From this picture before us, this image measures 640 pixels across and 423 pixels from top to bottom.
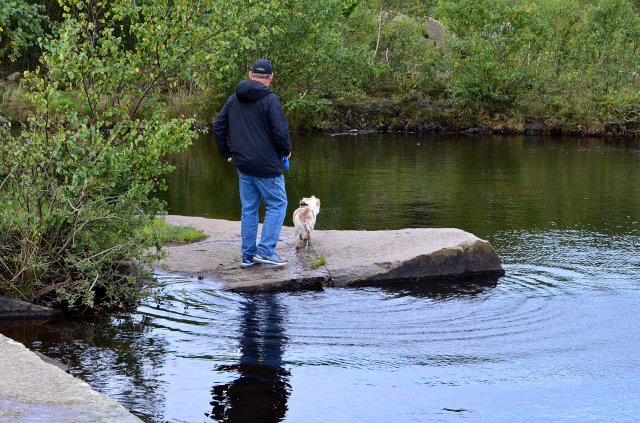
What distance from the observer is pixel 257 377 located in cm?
770

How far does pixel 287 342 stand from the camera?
874 centimetres

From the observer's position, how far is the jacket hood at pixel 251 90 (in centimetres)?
1070

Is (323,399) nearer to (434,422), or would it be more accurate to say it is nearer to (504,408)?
(434,422)

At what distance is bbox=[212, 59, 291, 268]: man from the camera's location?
10.7 m

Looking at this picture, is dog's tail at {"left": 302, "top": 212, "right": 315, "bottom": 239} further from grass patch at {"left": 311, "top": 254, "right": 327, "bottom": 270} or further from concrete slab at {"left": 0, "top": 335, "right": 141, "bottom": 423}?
concrete slab at {"left": 0, "top": 335, "right": 141, "bottom": 423}

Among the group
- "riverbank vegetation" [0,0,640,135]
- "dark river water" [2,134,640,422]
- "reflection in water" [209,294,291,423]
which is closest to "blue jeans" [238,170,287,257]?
"dark river water" [2,134,640,422]

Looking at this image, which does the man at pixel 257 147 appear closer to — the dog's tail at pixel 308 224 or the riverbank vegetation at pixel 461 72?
the dog's tail at pixel 308 224

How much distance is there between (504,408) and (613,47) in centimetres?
3688

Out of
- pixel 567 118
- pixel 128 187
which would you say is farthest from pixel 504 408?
pixel 567 118

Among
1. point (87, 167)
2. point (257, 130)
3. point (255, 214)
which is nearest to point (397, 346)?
point (255, 214)

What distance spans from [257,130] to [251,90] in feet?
1.52

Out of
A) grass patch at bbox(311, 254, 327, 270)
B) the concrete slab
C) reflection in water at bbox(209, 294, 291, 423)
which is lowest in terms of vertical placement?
reflection in water at bbox(209, 294, 291, 423)

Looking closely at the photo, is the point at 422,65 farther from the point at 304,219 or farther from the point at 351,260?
the point at 351,260

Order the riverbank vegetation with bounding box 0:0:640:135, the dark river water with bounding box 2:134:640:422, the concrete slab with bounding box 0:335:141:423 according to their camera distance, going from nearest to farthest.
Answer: the concrete slab with bounding box 0:335:141:423, the dark river water with bounding box 2:134:640:422, the riverbank vegetation with bounding box 0:0:640:135
